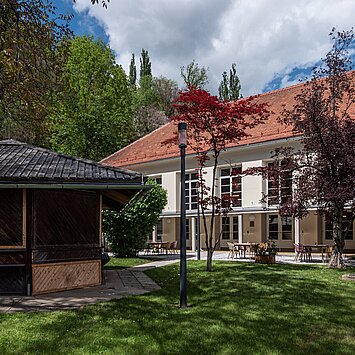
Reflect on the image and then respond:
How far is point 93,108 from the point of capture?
107 feet

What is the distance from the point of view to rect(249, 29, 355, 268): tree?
13.0 meters

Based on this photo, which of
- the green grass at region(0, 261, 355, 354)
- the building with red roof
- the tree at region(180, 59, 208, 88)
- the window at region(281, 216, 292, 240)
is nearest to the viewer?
the green grass at region(0, 261, 355, 354)

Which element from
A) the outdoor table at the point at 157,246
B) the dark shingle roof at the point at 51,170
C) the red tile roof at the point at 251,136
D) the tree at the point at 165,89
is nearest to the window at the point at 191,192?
the red tile roof at the point at 251,136

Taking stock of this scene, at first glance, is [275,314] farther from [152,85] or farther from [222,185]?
[152,85]

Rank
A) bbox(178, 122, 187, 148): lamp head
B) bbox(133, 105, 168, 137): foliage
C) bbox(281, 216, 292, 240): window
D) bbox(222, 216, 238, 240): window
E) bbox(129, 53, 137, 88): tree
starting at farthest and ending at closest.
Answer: bbox(129, 53, 137, 88): tree → bbox(133, 105, 168, 137): foliage → bbox(222, 216, 238, 240): window → bbox(281, 216, 292, 240): window → bbox(178, 122, 187, 148): lamp head

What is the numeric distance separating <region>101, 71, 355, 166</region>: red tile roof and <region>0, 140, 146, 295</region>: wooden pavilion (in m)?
10.4

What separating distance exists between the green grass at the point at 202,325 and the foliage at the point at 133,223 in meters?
8.63

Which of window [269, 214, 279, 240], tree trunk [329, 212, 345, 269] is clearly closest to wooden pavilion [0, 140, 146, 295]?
tree trunk [329, 212, 345, 269]

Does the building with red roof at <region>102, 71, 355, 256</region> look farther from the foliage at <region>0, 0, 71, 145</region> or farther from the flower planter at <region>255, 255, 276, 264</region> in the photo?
the foliage at <region>0, 0, 71, 145</region>

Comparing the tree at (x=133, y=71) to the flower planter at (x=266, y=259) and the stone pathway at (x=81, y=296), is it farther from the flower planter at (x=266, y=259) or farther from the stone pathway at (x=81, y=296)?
the stone pathway at (x=81, y=296)

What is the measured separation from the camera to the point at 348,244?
70.0ft

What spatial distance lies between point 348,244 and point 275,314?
1593cm

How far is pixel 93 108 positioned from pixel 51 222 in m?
24.5

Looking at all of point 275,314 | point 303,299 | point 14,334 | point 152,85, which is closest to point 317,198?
point 303,299
